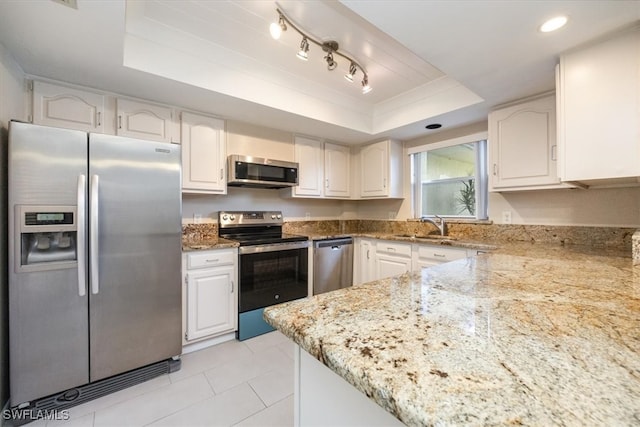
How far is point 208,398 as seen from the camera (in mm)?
1646

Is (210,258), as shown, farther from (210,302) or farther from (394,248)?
(394,248)

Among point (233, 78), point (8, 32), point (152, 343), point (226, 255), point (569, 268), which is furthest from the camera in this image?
point (226, 255)

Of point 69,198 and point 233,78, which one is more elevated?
point 233,78

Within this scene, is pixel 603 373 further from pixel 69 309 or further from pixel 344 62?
pixel 344 62

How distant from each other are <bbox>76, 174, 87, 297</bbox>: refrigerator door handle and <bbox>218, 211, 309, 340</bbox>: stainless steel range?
3.43ft

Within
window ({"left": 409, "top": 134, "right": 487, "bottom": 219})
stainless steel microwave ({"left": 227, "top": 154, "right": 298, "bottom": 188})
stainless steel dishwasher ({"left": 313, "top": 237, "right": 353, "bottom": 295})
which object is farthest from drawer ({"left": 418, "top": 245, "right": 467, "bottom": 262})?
stainless steel microwave ({"left": 227, "top": 154, "right": 298, "bottom": 188})

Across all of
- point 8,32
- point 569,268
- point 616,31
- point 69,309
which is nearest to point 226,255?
point 69,309

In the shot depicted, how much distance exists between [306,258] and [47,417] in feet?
6.66

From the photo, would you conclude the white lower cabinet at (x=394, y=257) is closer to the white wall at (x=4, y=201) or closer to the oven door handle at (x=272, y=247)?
the oven door handle at (x=272, y=247)

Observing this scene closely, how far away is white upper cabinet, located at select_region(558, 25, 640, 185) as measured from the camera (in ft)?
4.66

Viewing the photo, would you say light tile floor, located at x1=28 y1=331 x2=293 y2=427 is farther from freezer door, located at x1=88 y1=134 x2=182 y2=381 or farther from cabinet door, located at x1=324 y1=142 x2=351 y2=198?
cabinet door, located at x1=324 y1=142 x2=351 y2=198

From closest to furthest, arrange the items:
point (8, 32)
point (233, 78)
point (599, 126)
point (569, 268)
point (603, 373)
Result: point (603, 373), point (569, 268), point (8, 32), point (599, 126), point (233, 78)

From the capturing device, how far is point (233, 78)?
2162mm

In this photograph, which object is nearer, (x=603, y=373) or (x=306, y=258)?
(x=603, y=373)
